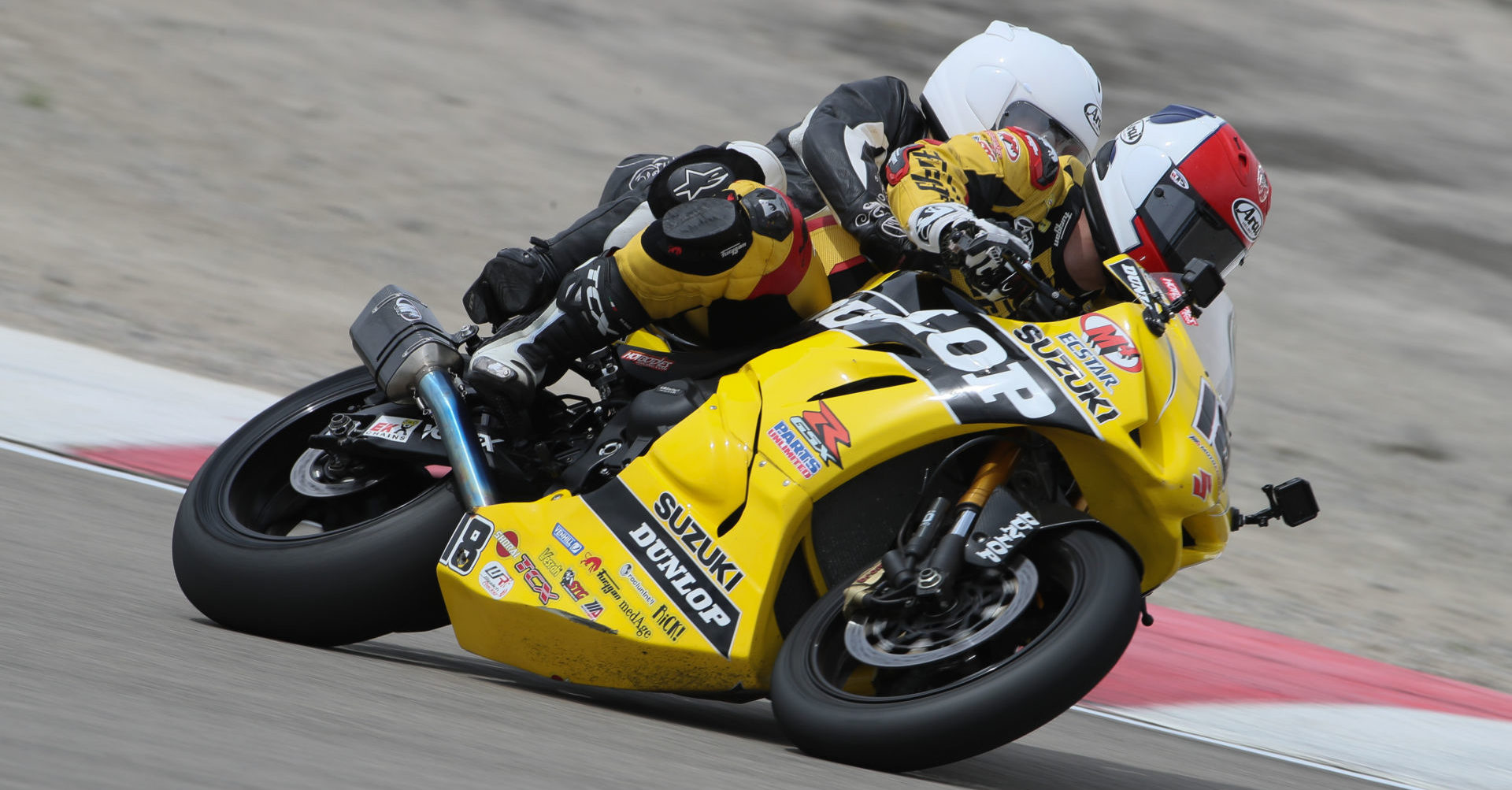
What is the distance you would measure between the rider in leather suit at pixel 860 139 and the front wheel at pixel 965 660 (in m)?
0.91

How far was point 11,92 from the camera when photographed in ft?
34.9

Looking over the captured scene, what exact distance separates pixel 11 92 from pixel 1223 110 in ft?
34.9

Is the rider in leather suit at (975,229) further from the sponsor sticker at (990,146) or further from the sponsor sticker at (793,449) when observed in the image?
the sponsor sticker at (793,449)

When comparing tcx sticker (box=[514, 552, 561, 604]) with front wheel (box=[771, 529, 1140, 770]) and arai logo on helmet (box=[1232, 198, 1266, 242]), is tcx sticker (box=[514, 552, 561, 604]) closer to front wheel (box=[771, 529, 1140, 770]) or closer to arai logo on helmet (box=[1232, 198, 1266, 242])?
front wheel (box=[771, 529, 1140, 770])

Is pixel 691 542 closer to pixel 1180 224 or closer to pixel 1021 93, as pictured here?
pixel 1180 224

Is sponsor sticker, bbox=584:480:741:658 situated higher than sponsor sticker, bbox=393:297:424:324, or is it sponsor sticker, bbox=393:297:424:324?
sponsor sticker, bbox=393:297:424:324

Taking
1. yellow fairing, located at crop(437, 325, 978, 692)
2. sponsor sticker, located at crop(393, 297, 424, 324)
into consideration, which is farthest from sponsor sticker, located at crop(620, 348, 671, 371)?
sponsor sticker, located at crop(393, 297, 424, 324)

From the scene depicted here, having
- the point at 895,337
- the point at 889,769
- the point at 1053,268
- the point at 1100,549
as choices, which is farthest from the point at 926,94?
the point at 889,769

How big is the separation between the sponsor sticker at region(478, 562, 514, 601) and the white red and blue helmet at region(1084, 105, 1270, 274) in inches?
54.5

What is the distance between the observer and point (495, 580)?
3.41 metres

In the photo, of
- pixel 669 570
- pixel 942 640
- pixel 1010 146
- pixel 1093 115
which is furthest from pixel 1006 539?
pixel 1093 115

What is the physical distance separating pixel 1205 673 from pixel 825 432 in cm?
236

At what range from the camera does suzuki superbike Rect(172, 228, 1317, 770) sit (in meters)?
2.98

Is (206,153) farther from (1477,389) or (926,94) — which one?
(1477,389)
